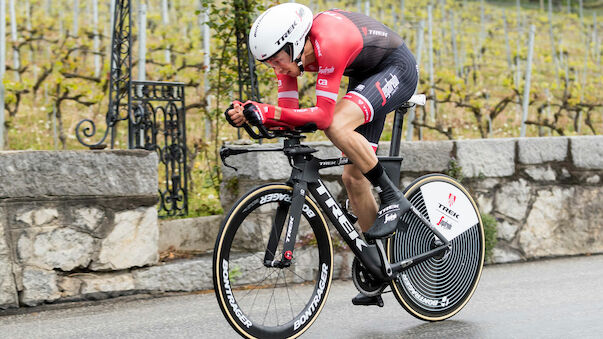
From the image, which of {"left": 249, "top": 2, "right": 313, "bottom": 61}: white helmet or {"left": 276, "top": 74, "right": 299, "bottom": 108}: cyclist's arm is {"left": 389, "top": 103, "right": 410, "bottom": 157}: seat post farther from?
{"left": 249, "top": 2, "right": 313, "bottom": 61}: white helmet

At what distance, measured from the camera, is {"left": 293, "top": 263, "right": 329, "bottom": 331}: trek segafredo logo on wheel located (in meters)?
3.66

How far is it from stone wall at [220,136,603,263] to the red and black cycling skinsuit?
1910mm

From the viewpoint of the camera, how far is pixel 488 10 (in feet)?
117

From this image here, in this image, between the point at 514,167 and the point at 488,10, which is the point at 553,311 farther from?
the point at 488,10

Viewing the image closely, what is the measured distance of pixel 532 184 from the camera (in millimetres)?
6246

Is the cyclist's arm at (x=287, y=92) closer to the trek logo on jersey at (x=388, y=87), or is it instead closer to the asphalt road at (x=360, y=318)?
the trek logo on jersey at (x=388, y=87)

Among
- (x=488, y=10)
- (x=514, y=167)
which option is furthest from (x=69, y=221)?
(x=488, y=10)

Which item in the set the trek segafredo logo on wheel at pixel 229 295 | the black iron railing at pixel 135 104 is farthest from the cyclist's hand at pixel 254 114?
the black iron railing at pixel 135 104

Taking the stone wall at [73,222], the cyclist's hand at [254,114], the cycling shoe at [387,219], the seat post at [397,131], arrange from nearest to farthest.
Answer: the cyclist's hand at [254,114], the cycling shoe at [387,219], the seat post at [397,131], the stone wall at [73,222]

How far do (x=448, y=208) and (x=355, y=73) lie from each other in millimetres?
1042

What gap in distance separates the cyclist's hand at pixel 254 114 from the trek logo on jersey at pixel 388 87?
77cm

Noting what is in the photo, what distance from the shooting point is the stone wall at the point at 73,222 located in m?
4.54

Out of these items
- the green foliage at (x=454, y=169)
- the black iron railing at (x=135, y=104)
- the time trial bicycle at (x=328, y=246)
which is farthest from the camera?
the green foliage at (x=454, y=169)

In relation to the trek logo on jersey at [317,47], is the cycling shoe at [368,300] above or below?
below
